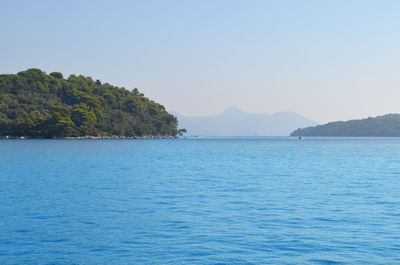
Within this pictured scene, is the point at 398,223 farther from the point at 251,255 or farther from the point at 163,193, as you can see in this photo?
the point at 163,193

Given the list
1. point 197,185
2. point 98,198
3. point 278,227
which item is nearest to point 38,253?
point 278,227

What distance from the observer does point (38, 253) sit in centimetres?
1345

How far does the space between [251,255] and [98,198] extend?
45.9ft

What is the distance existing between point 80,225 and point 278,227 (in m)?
8.45

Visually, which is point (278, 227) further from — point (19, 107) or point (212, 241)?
point (19, 107)

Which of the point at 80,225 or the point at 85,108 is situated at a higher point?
the point at 85,108

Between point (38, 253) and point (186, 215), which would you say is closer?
point (38, 253)

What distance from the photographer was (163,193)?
27.6 m

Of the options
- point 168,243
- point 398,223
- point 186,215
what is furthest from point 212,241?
point 398,223

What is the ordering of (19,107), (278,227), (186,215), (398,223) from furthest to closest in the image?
(19,107) → (186,215) → (398,223) → (278,227)

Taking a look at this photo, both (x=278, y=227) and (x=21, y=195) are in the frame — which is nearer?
(x=278, y=227)

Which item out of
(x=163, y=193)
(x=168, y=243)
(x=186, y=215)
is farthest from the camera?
(x=163, y=193)

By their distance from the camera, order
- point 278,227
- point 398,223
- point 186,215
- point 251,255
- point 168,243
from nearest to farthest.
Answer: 1. point 251,255
2. point 168,243
3. point 278,227
4. point 398,223
5. point 186,215

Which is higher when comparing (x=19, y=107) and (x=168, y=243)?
(x=19, y=107)
